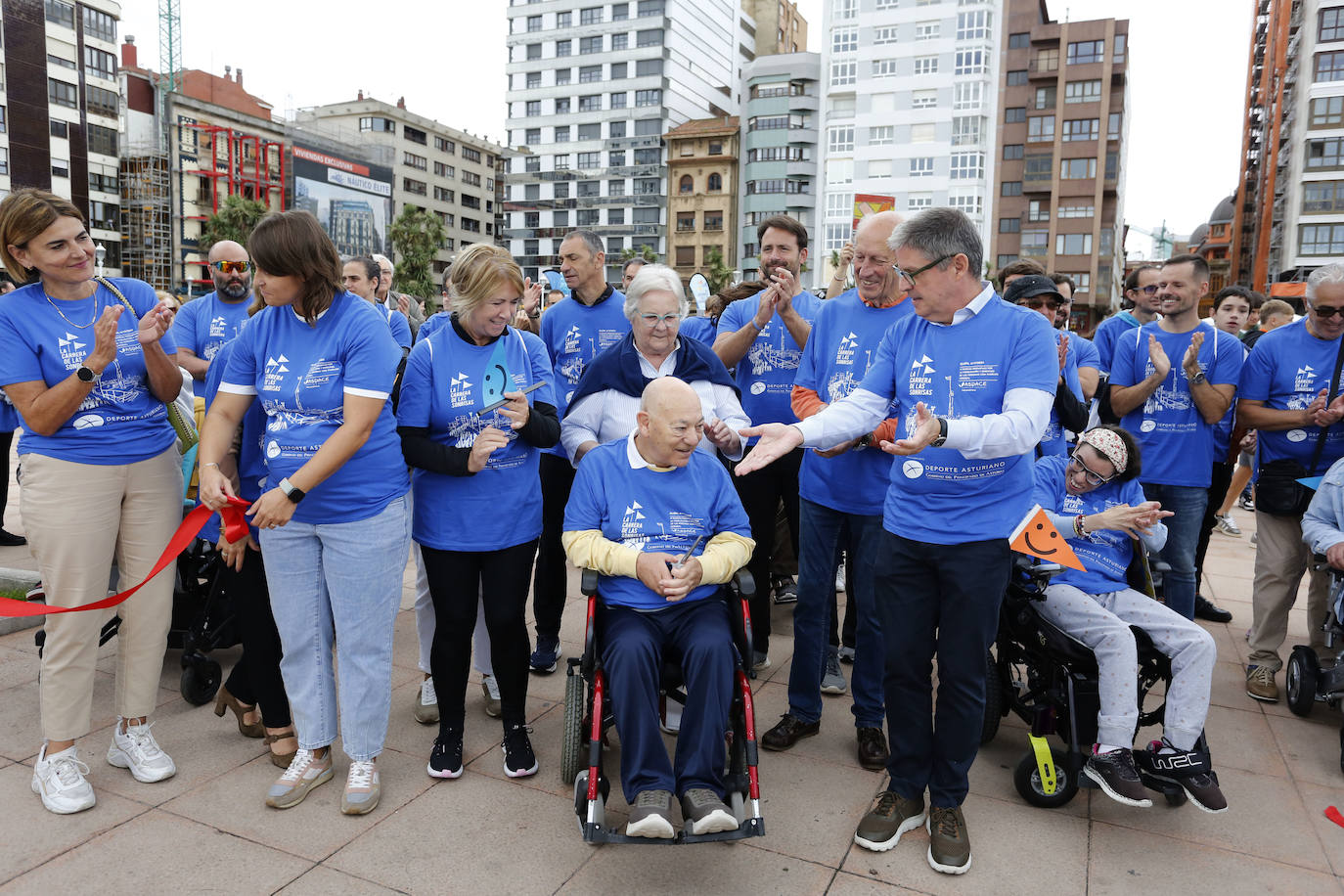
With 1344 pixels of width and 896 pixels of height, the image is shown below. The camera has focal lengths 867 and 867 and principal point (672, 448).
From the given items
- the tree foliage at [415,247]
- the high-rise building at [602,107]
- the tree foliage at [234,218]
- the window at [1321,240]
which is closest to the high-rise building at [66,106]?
the tree foliage at [234,218]

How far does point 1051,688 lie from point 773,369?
1.92 meters

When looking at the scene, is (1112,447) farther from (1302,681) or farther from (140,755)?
(140,755)

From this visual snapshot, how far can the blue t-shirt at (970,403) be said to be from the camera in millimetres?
2648

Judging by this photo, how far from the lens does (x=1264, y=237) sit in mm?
55344

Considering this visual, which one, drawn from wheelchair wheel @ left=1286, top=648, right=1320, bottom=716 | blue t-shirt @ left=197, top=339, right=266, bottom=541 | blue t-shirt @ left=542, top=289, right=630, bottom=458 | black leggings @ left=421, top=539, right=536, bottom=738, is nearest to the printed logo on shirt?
black leggings @ left=421, top=539, right=536, bottom=738

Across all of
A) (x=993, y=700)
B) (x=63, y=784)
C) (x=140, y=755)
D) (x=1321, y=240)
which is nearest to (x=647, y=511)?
(x=993, y=700)

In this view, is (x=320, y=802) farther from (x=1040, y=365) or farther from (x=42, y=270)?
(x=1040, y=365)

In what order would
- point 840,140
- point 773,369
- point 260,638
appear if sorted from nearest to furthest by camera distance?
1. point 260,638
2. point 773,369
3. point 840,140

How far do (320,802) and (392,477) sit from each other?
118 centimetres

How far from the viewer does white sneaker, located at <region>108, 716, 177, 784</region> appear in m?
3.20

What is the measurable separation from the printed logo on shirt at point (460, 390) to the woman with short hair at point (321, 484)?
8.9 inches

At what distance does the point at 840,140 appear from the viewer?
55.6 meters

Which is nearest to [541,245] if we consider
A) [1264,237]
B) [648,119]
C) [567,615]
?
[648,119]

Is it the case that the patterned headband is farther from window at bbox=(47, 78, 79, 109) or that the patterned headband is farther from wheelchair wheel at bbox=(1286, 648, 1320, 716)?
window at bbox=(47, 78, 79, 109)
